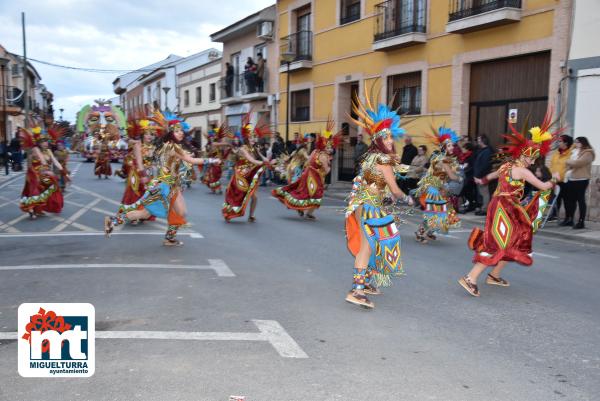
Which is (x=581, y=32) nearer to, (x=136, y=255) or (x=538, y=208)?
(x=538, y=208)

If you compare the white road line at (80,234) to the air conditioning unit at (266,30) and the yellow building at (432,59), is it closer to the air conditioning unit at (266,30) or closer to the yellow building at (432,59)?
the yellow building at (432,59)

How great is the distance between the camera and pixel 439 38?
17.5 meters

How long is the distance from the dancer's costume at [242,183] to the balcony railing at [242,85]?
1753cm

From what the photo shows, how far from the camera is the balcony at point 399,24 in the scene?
17969 millimetres

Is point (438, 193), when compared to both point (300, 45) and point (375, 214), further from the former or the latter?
point (300, 45)

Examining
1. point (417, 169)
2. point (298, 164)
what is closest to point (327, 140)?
point (298, 164)

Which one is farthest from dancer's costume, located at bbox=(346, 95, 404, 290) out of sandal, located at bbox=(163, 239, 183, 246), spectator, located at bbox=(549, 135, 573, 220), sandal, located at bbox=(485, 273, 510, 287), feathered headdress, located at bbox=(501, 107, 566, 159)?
spectator, located at bbox=(549, 135, 573, 220)

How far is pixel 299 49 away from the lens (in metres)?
25.3

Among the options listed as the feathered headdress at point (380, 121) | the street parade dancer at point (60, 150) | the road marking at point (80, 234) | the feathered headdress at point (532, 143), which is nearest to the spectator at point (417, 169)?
the road marking at point (80, 234)

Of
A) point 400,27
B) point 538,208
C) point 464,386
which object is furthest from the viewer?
point 400,27

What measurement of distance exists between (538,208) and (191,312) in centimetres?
398

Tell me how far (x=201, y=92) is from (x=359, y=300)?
36234 mm

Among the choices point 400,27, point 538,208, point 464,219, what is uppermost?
point 400,27

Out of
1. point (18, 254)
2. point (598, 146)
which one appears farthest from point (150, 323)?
point (598, 146)
